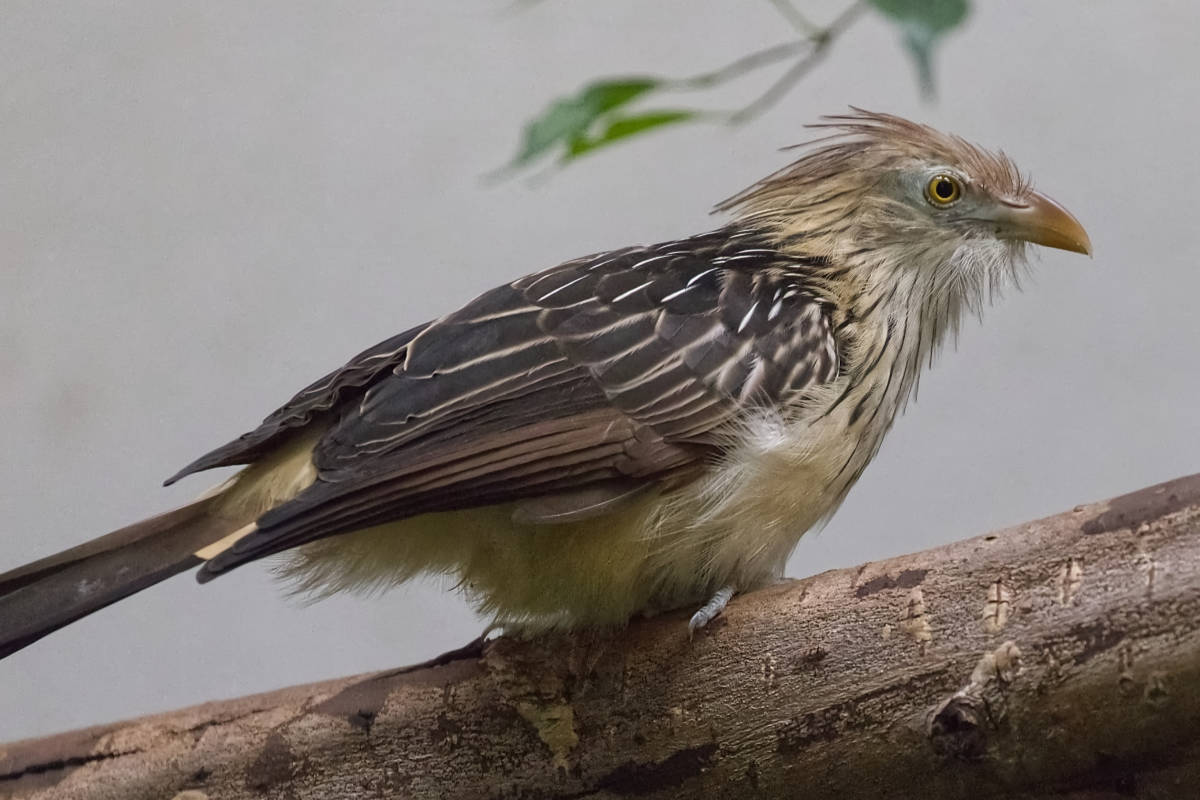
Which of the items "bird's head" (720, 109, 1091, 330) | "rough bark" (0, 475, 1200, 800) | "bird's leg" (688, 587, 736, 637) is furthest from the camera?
"bird's head" (720, 109, 1091, 330)

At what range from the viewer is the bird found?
1807mm

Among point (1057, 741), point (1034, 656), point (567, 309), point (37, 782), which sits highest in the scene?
point (567, 309)

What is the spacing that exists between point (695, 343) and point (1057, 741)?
0.80 metres

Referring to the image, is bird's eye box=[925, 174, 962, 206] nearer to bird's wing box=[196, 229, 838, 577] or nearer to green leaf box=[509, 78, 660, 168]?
bird's wing box=[196, 229, 838, 577]

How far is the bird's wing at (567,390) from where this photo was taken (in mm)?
1761

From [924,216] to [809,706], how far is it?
100cm

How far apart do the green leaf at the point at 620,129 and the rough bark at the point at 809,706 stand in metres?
0.68

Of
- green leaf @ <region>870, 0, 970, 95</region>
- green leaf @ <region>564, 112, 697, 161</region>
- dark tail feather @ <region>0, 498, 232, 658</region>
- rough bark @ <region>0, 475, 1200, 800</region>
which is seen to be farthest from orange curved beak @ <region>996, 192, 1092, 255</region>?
dark tail feather @ <region>0, 498, 232, 658</region>

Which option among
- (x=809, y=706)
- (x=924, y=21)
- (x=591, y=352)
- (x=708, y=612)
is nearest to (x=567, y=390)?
(x=591, y=352)

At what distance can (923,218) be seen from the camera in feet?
7.56

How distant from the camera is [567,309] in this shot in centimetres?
203

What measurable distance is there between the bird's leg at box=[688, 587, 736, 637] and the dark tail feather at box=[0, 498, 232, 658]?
73cm

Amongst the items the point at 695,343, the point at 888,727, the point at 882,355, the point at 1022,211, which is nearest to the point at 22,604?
the point at 695,343

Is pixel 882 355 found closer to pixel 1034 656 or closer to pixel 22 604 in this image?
pixel 1034 656
